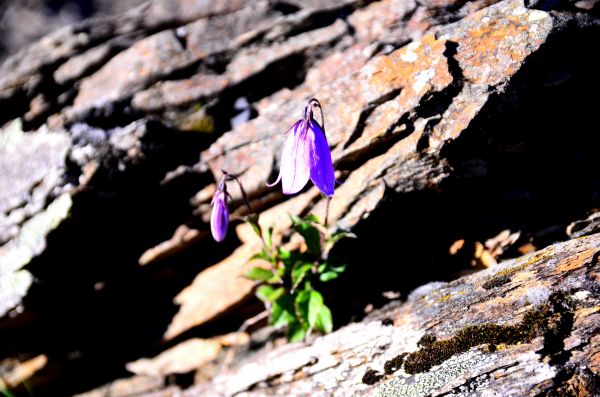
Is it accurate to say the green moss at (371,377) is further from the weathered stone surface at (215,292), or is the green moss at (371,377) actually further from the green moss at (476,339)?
the weathered stone surface at (215,292)

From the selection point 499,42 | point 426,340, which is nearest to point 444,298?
point 426,340

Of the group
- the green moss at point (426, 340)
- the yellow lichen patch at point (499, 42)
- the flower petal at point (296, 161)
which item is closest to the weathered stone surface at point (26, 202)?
the flower petal at point (296, 161)

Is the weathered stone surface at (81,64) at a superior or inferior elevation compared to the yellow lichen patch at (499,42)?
superior

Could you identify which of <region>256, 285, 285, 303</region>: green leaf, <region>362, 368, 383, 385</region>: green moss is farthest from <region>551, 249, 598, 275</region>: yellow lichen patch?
<region>256, 285, 285, 303</region>: green leaf

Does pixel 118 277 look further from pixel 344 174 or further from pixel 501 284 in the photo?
pixel 501 284

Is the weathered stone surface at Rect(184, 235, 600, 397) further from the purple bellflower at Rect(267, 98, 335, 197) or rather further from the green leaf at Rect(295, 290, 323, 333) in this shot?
the purple bellflower at Rect(267, 98, 335, 197)

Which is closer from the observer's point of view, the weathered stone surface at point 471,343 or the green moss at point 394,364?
the weathered stone surface at point 471,343

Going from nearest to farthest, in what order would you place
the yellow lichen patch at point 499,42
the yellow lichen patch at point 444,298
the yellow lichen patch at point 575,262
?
the yellow lichen patch at point 575,262 → the yellow lichen patch at point 444,298 → the yellow lichen patch at point 499,42
